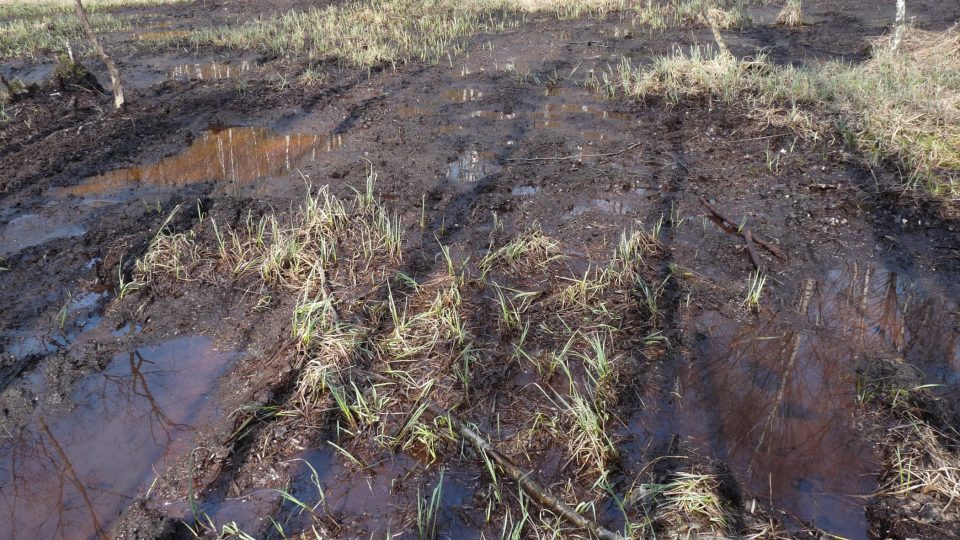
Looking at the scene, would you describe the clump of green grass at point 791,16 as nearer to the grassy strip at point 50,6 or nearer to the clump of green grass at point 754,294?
the clump of green grass at point 754,294

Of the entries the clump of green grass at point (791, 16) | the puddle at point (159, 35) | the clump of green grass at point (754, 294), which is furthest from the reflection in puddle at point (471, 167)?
the puddle at point (159, 35)

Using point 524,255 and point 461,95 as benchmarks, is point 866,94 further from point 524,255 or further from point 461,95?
point 461,95

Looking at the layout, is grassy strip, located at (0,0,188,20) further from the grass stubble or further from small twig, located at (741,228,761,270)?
small twig, located at (741,228,761,270)

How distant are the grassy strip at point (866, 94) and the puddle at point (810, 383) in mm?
1881

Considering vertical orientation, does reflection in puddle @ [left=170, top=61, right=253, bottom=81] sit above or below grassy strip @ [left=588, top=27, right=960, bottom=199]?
above

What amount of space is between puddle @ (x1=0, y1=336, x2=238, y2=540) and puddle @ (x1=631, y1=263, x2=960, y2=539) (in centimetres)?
268

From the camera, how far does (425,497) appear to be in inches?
113

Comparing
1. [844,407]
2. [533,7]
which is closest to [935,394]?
[844,407]

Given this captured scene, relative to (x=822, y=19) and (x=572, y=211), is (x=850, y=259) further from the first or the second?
(x=822, y=19)

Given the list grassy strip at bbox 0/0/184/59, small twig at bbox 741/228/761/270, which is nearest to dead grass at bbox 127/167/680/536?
small twig at bbox 741/228/761/270

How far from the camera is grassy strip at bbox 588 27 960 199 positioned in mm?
5539

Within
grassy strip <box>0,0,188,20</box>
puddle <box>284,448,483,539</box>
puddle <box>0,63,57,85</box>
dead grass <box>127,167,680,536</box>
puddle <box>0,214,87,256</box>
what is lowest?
puddle <box>284,448,483,539</box>

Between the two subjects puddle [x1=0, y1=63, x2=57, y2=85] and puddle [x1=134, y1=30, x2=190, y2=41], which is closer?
puddle [x1=0, y1=63, x2=57, y2=85]

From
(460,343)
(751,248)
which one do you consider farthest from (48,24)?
(751,248)
